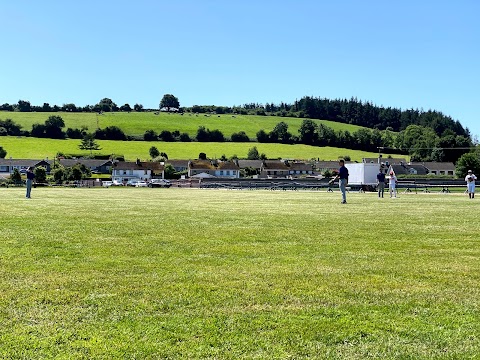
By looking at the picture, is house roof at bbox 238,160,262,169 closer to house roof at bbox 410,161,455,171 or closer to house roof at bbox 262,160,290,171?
house roof at bbox 262,160,290,171

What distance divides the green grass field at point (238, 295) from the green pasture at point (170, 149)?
157 meters

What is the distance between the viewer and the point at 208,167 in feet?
507

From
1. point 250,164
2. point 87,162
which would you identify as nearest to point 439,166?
point 250,164

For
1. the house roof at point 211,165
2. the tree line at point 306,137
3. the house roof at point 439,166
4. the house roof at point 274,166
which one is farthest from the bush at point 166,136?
the house roof at point 439,166

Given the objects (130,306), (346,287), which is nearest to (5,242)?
(130,306)

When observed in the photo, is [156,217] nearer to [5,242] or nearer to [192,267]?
[5,242]

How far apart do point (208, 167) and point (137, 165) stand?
20808 mm

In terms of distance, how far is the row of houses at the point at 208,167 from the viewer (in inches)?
5787

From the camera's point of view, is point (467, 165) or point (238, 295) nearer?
point (238, 295)

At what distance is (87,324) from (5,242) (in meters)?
6.37

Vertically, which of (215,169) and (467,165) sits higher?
(467,165)

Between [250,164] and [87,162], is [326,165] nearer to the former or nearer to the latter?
[250,164]

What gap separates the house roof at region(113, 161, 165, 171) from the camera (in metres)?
147

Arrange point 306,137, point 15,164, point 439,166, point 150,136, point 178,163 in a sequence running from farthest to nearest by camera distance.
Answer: point 306,137 < point 150,136 < point 439,166 < point 178,163 < point 15,164
